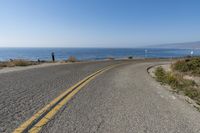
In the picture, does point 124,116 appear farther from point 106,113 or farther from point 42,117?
point 42,117

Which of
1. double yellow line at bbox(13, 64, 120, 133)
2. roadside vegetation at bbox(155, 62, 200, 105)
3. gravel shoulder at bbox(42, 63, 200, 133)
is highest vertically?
double yellow line at bbox(13, 64, 120, 133)

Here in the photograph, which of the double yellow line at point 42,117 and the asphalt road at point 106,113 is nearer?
the double yellow line at point 42,117

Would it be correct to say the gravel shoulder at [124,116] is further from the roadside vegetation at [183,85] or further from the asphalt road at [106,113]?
the roadside vegetation at [183,85]

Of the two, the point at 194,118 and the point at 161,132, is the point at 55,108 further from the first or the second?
the point at 194,118

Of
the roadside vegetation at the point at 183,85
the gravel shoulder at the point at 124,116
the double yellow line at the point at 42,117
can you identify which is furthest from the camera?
the roadside vegetation at the point at 183,85

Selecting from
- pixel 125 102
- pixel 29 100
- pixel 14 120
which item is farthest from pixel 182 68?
pixel 14 120

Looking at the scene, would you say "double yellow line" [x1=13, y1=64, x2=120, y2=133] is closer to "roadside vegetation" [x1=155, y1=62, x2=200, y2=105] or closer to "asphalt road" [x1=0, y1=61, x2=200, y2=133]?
"asphalt road" [x1=0, y1=61, x2=200, y2=133]

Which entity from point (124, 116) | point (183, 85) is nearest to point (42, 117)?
point (124, 116)

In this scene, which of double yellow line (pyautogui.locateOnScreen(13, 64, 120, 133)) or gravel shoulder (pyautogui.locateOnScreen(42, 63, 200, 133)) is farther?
gravel shoulder (pyautogui.locateOnScreen(42, 63, 200, 133))

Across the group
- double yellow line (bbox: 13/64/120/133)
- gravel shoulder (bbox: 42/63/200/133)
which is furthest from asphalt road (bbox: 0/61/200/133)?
double yellow line (bbox: 13/64/120/133)

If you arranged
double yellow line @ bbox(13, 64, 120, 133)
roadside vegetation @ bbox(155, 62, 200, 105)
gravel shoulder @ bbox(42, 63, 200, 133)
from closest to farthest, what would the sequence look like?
double yellow line @ bbox(13, 64, 120, 133)
gravel shoulder @ bbox(42, 63, 200, 133)
roadside vegetation @ bbox(155, 62, 200, 105)

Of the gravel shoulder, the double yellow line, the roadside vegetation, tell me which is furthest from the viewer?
the roadside vegetation

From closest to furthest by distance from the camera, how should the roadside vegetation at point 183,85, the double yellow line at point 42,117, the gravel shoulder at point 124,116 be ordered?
1. the double yellow line at point 42,117
2. the gravel shoulder at point 124,116
3. the roadside vegetation at point 183,85

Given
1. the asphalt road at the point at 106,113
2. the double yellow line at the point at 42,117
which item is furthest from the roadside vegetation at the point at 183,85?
the double yellow line at the point at 42,117
